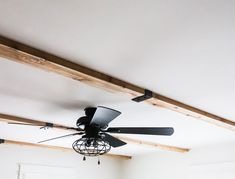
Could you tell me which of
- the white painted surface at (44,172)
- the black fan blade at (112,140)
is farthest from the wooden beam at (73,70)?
the white painted surface at (44,172)

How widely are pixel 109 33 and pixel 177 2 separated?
17.0 inches

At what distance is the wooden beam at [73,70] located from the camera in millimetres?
1770

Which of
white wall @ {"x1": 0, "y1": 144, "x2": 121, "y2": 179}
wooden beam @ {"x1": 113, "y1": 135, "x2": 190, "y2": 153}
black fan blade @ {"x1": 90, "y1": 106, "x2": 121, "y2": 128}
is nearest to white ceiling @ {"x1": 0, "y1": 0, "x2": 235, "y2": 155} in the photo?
black fan blade @ {"x1": 90, "y1": 106, "x2": 121, "y2": 128}

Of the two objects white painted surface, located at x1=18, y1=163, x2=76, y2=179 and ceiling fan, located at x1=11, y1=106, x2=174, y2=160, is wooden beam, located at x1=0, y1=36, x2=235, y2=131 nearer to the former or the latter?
ceiling fan, located at x1=11, y1=106, x2=174, y2=160

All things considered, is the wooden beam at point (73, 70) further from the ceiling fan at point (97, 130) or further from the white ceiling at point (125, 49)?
the ceiling fan at point (97, 130)

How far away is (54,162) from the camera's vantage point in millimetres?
5188

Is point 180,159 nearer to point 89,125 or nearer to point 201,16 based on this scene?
point 89,125

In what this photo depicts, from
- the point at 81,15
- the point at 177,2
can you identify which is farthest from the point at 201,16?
the point at 81,15

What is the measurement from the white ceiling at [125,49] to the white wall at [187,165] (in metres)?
1.75

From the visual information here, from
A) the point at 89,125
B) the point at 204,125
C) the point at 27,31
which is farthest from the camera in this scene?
the point at 204,125

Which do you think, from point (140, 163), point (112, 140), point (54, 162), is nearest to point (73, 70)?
point (112, 140)

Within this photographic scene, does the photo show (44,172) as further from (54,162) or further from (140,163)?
(140,163)

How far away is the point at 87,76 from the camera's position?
209 centimetres

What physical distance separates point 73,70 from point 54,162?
3569 mm
